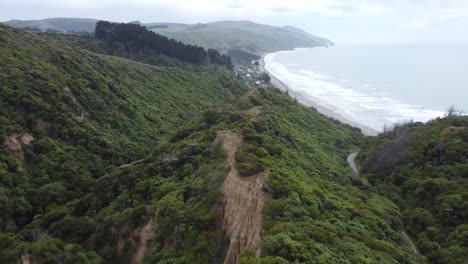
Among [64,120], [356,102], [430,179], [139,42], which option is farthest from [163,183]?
[356,102]

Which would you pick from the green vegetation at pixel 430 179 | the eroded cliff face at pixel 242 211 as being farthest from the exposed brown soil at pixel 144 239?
the green vegetation at pixel 430 179

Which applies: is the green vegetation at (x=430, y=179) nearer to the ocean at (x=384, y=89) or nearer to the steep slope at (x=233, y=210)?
the steep slope at (x=233, y=210)

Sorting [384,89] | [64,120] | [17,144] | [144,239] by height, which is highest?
[384,89]

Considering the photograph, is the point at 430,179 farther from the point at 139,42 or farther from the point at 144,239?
the point at 139,42

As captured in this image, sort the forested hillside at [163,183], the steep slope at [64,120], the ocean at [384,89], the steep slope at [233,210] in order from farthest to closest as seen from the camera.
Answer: the ocean at [384,89] → the steep slope at [64,120] → the forested hillside at [163,183] → the steep slope at [233,210]

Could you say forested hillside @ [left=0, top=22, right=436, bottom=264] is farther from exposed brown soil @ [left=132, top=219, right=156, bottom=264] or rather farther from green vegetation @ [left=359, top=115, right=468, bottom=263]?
green vegetation @ [left=359, top=115, right=468, bottom=263]

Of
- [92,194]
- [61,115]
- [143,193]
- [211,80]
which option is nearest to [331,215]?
[143,193]
